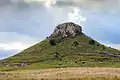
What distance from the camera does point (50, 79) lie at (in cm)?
6956

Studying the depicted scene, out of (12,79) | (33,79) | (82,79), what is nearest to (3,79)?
(12,79)

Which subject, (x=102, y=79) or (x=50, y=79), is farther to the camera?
(x=50, y=79)

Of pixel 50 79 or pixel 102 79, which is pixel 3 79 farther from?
pixel 102 79

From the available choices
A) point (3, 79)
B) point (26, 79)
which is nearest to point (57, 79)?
point (26, 79)

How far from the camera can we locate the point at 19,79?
7162 centimetres

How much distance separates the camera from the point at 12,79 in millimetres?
71375

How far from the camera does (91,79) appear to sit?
63.5m

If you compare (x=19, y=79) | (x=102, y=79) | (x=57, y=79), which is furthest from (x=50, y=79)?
(x=102, y=79)

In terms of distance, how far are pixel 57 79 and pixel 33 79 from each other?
519 centimetres

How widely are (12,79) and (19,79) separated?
1.45 metres

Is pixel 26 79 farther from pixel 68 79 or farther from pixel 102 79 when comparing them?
pixel 102 79

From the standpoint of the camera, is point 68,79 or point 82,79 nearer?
point 82,79

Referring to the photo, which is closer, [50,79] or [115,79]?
[115,79]

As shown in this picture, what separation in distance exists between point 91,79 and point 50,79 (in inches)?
390
